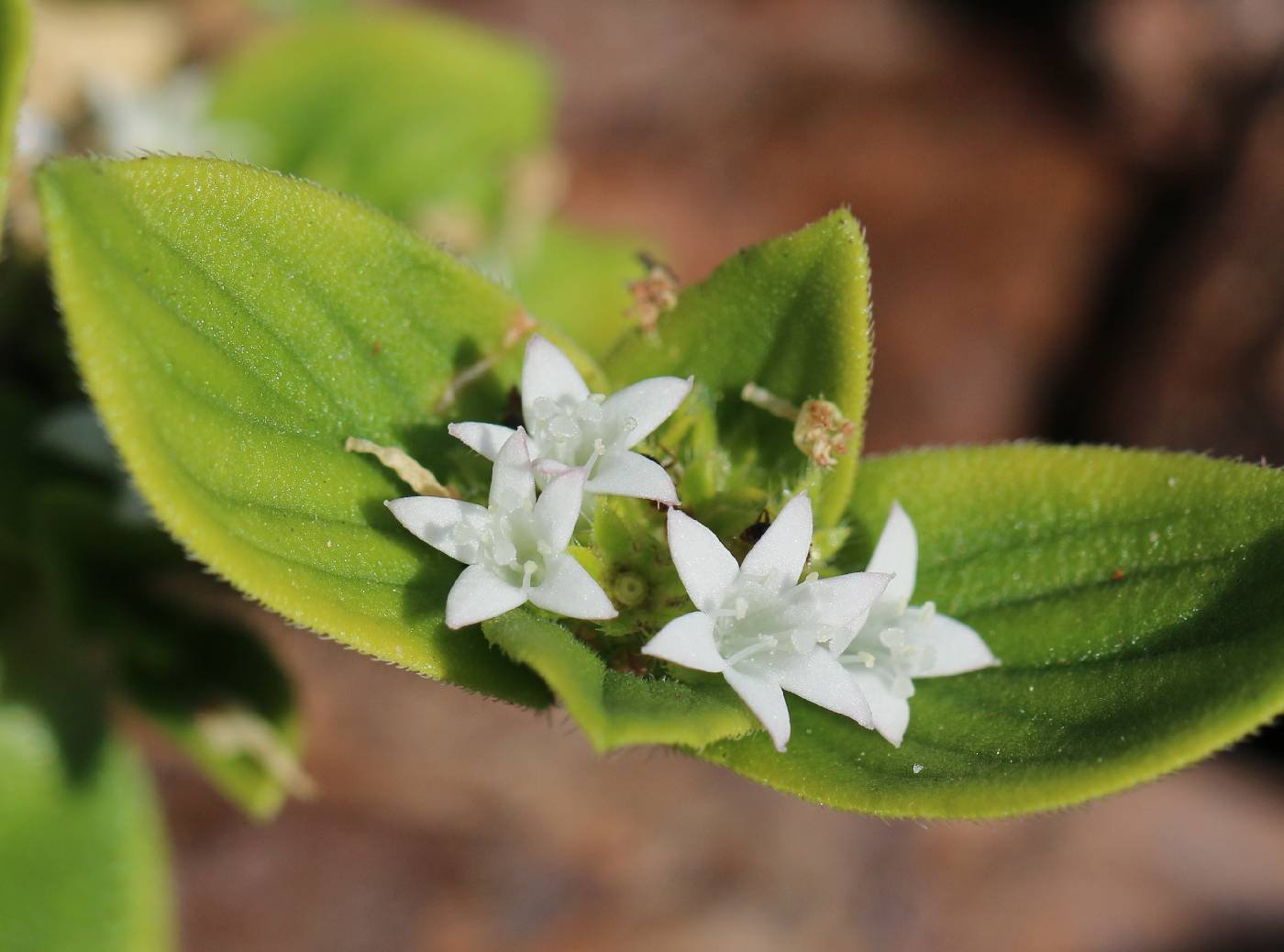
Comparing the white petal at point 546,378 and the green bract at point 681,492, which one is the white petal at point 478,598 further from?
the white petal at point 546,378

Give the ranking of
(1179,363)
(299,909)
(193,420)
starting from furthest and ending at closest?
1. (1179,363)
2. (299,909)
3. (193,420)

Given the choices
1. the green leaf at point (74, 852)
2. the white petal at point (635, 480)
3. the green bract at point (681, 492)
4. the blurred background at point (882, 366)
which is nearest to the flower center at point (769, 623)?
the green bract at point (681, 492)

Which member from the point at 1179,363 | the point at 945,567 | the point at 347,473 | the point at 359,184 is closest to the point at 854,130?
the point at 1179,363

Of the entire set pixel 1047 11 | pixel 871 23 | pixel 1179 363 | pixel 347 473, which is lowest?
pixel 347 473

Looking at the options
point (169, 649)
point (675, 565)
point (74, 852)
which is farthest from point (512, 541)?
point (74, 852)

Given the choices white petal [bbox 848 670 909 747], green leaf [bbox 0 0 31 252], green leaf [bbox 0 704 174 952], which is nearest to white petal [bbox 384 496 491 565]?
white petal [bbox 848 670 909 747]

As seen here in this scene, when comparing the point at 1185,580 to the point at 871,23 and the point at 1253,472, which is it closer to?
the point at 1253,472

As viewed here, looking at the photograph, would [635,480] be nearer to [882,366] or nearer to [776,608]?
[776,608]

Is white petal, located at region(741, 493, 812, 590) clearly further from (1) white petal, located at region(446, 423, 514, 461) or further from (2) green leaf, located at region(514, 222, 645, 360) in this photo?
(2) green leaf, located at region(514, 222, 645, 360)
